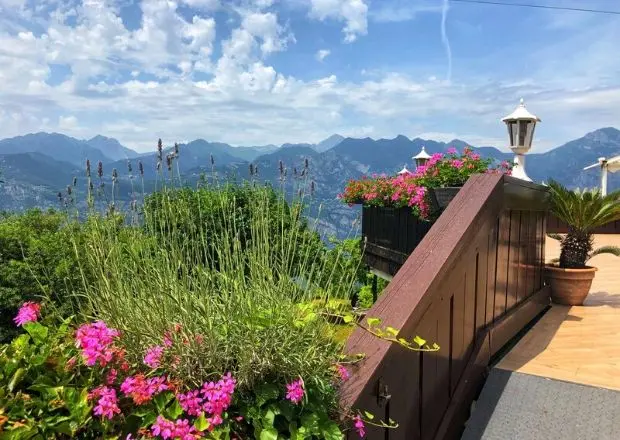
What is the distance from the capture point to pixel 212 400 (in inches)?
51.4

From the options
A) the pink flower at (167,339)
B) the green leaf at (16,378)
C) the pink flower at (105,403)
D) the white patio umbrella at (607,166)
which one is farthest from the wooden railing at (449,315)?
the white patio umbrella at (607,166)

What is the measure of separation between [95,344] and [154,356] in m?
0.16

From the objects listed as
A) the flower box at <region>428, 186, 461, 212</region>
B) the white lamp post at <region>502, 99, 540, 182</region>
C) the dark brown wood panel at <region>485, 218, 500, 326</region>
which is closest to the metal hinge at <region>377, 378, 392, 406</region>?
the dark brown wood panel at <region>485, 218, 500, 326</region>

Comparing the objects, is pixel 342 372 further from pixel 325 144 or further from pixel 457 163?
pixel 325 144

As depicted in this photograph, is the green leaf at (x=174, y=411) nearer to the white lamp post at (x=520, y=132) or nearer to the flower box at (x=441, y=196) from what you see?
the flower box at (x=441, y=196)

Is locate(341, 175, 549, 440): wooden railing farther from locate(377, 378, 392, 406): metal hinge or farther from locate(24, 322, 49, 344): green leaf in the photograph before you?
locate(24, 322, 49, 344): green leaf

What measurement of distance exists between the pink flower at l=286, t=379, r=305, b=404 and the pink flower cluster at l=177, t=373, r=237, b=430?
0.51 ft

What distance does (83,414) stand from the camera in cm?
128

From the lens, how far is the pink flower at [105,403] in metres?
1.26

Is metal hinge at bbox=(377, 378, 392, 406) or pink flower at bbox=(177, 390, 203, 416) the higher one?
pink flower at bbox=(177, 390, 203, 416)

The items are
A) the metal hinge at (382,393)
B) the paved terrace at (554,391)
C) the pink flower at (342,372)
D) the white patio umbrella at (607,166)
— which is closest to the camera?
the pink flower at (342,372)

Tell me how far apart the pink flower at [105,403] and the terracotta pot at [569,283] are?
4.45m

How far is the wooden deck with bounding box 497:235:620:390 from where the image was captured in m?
3.01

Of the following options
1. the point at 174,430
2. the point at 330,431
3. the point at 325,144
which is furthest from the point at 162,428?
the point at 325,144
